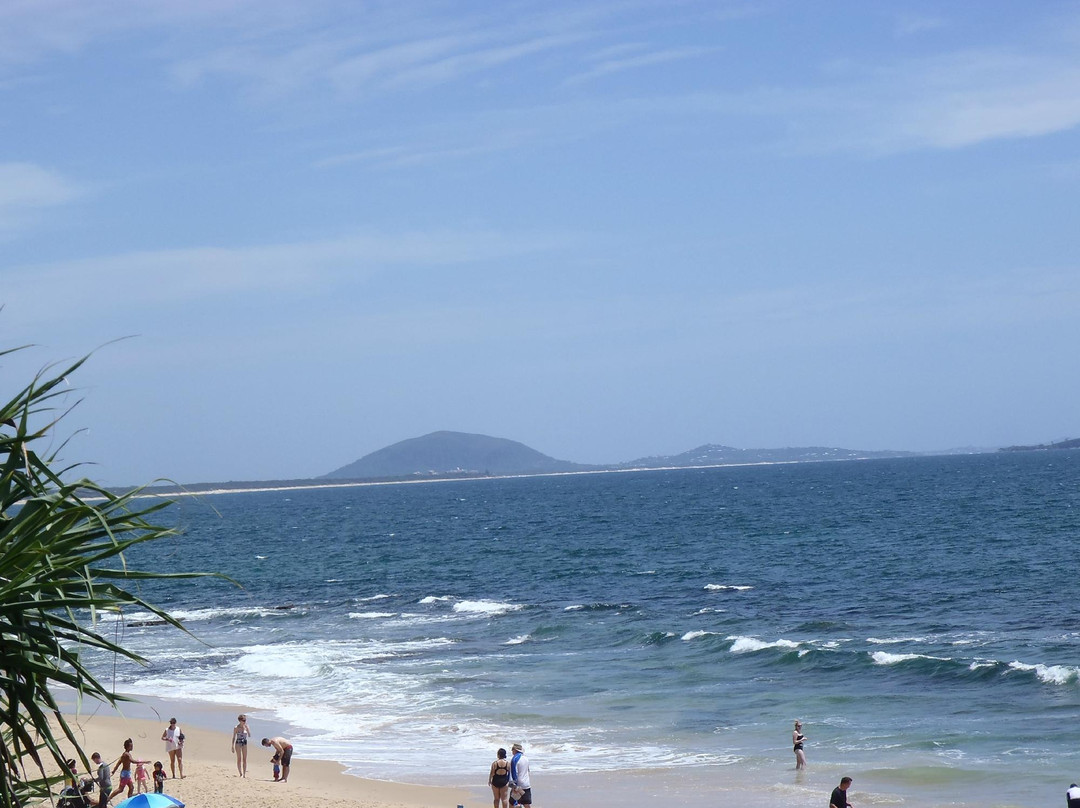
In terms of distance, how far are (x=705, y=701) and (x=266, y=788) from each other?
10.8 metres

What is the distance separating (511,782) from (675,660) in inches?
573

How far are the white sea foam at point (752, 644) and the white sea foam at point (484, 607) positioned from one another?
11.6m

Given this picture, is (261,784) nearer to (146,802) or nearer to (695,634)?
(146,802)

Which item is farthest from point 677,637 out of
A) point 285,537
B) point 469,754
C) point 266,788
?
point 285,537

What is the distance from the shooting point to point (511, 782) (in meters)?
17.8

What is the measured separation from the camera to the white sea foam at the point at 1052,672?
25984mm

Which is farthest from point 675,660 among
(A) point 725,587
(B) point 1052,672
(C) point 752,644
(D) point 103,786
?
(D) point 103,786

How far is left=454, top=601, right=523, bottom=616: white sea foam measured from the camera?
43122 mm

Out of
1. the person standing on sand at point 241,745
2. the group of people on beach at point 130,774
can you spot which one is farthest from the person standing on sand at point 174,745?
the person standing on sand at point 241,745

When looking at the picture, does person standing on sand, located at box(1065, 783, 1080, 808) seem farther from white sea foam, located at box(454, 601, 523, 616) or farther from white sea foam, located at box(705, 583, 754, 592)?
white sea foam, located at box(705, 583, 754, 592)

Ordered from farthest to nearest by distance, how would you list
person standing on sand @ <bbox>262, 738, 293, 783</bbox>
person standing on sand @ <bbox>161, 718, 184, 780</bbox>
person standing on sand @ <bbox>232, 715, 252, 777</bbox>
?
person standing on sand @ <bbox>232, 715, 252, 777</bbox>, person standing on sand @ <bbox>161, 718, 184, 780</bbox>, person standing on sand @ <bbox>262, 738, 293, 783</bbox>

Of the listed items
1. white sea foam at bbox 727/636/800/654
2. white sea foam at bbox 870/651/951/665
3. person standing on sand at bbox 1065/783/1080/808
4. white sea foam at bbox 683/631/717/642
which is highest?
person standing on sand at bbox 1065/783/1080/808

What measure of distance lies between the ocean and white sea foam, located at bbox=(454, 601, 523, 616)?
151 mm

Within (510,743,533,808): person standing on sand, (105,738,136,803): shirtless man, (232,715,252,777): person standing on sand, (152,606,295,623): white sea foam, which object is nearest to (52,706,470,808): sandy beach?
(232,715,252,777): person standing on sand
